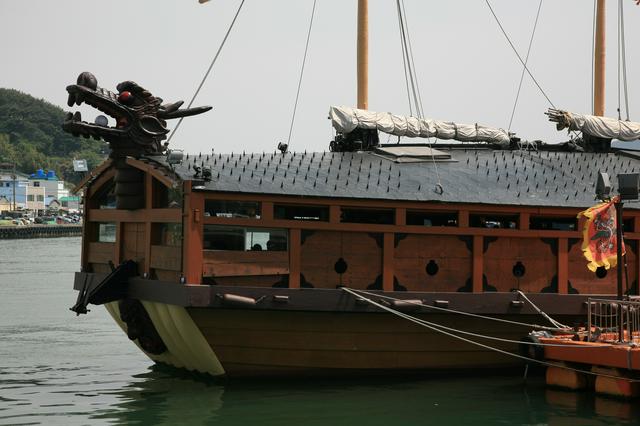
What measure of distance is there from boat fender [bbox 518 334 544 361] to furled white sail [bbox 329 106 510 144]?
5.74m

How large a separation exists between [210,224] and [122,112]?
3.12 metres

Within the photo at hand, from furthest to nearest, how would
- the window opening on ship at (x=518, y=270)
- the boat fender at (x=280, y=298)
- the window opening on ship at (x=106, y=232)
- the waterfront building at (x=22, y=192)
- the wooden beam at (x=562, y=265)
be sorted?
the waterfront building at (x=22, y=192), the window opening on ship at (x=106, y=232), the wooden beam at (x=562, y=265), the window opening on ship at (x=518, y=270), the boat fender at (x=280, y=298)

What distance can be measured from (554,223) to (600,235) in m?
1.59

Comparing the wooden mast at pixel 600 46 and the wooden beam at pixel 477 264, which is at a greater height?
the wooden mast at pixel 600 46

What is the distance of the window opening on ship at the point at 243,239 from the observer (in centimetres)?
1773

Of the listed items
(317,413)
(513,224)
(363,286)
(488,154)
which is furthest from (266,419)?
(488,154)

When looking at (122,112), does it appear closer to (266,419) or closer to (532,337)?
(266,419)

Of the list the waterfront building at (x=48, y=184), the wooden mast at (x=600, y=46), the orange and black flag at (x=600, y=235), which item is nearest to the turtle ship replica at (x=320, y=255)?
the orange and black flag at (x=600, y=235)

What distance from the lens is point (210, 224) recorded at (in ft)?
57.9

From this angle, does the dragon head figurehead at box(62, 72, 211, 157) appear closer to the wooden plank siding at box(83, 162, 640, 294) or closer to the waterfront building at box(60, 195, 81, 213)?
the wooden plank siding at box(83, 162, 640, 294)

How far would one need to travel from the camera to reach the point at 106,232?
68.5 feet

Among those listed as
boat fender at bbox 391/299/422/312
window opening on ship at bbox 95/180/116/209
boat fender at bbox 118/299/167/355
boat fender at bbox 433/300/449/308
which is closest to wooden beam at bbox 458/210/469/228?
boat fender at bbox 433/300/449/308

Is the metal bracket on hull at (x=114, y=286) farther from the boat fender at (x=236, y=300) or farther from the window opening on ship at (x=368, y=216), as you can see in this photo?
the window opening on ship at (x=368, y=216)

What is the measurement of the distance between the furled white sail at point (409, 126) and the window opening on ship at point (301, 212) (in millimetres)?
3989
